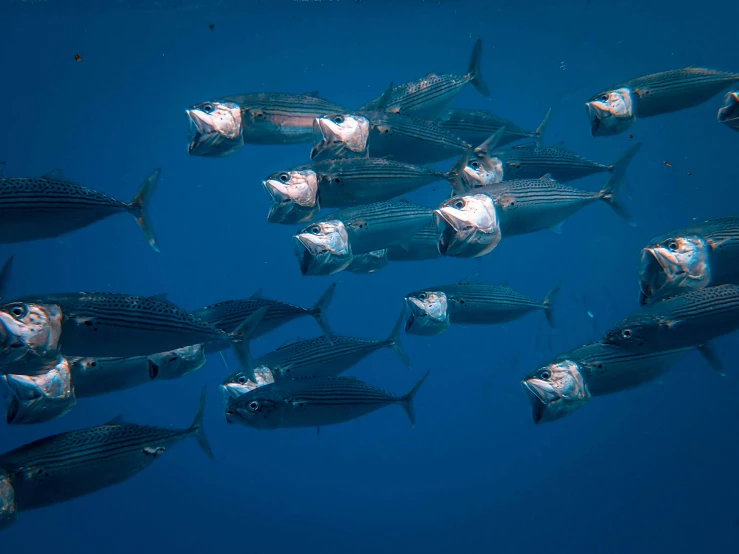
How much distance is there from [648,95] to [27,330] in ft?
14.9

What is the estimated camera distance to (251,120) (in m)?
3.77

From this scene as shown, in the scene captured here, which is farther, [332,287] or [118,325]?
[332,287]

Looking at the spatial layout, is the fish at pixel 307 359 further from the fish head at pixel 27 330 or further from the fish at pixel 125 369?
the fish head at pixel 27 330

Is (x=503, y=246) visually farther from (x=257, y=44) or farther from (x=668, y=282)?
(x=668, y=282)

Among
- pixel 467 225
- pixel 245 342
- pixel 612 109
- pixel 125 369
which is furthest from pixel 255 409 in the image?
pixel 612 109

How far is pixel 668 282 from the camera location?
2.86 m

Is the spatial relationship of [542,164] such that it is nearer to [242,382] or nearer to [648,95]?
[648,95]

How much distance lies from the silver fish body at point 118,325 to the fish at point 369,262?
1781 mm

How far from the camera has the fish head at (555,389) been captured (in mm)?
3070

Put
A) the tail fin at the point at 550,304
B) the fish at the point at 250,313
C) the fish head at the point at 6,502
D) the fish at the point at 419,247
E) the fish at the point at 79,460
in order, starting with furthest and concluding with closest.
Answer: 1. the tail fin at the point at 550,304
2. the fish at the point at 419,247
3. the fish at the point at 250,313
4. the fish at the point at 79,460
5. the fish head at the point at 6,502

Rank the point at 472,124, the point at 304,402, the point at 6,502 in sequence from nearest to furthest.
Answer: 1. the point at 6,502
2. the point at 304,402
3. the point at 472,124

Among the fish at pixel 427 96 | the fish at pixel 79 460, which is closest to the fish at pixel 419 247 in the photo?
the fish at pixel 427 96

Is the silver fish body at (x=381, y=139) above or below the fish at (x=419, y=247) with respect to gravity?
above

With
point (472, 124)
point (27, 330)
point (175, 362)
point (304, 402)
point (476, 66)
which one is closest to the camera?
point (27, 330)
